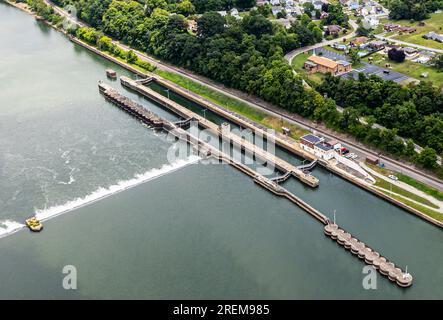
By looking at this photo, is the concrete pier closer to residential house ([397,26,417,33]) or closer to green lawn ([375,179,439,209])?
green lawn ([375,179,439,209])

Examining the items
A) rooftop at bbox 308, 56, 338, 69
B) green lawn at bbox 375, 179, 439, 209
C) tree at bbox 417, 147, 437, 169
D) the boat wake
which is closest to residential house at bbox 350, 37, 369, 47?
rooftop at bbox 308, 56, 338, 69

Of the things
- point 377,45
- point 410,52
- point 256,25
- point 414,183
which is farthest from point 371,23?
point 414,183

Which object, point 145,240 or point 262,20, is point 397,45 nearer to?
point 262,20

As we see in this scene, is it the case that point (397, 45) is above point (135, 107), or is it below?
above

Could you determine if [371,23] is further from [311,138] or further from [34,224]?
[34,224]

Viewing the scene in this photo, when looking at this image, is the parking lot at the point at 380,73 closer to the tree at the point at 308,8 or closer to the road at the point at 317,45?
the road at the point at 317,45

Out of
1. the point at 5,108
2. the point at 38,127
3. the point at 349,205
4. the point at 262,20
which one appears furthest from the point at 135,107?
the point at 349,205
